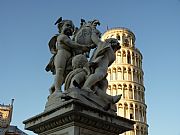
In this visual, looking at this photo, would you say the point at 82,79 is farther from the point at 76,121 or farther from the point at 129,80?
the point at 129,80

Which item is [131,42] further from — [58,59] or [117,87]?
[58,59]

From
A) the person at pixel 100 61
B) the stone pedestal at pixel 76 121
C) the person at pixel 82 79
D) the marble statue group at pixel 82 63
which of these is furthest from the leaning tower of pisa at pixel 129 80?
the stone pedestal at pixel 76 121

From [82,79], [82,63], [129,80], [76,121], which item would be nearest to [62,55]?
[82,63]

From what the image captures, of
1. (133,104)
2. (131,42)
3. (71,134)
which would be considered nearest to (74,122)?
(71,134)

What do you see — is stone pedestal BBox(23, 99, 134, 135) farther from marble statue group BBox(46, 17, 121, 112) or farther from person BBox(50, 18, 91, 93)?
person BBox(50, 18, 91, 93)

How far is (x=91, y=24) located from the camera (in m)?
8.34

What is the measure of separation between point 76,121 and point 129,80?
79.4 meters

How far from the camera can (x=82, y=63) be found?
7359 mm

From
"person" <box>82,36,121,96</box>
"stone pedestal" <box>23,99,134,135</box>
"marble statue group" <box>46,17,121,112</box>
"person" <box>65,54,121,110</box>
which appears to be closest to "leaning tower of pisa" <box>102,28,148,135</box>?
"marble statue group" <box>46,17,121,112</box>

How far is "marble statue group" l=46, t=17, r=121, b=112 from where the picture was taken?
6.93 m

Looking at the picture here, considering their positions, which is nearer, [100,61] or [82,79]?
[82,79]

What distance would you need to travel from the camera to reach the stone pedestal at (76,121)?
6.26m

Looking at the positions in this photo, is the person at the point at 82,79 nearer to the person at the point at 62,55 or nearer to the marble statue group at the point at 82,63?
the marble statue group at the point at 82,63

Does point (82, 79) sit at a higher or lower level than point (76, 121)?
higher
